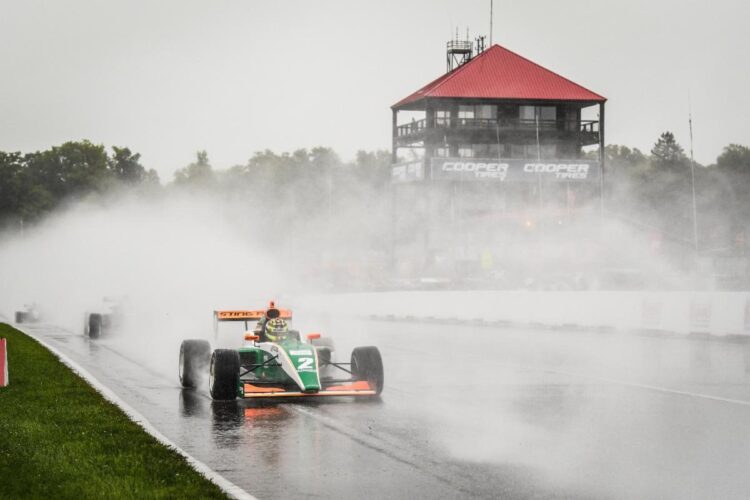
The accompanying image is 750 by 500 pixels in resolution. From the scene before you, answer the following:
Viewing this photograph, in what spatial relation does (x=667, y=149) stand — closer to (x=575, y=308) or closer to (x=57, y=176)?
(x=57, y=176)

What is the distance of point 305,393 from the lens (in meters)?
14.8

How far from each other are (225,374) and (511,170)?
190 ft

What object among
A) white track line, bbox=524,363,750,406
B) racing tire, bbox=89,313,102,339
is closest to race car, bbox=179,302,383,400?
white track line, bbox=524,363,750,406

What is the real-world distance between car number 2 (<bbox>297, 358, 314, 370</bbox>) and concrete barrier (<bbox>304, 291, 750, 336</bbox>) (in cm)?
1592

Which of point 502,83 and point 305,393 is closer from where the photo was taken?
point 305,393

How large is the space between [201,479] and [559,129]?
69336mm

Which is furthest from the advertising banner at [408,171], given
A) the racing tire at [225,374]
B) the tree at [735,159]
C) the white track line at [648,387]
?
the racing tire at [225,374]

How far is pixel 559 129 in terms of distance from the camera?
76062mm

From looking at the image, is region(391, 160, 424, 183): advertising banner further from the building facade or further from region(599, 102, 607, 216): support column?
region(599, 102, 607, 216): support column

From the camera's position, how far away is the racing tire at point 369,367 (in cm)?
1573

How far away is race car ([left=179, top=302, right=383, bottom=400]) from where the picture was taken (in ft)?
49.4

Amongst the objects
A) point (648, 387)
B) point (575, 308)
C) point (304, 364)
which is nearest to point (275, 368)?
point (304, 364)

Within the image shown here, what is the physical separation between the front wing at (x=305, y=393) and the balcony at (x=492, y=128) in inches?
2306

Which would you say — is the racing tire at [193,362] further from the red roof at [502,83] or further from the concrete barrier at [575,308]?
the red roof at [502,83]
